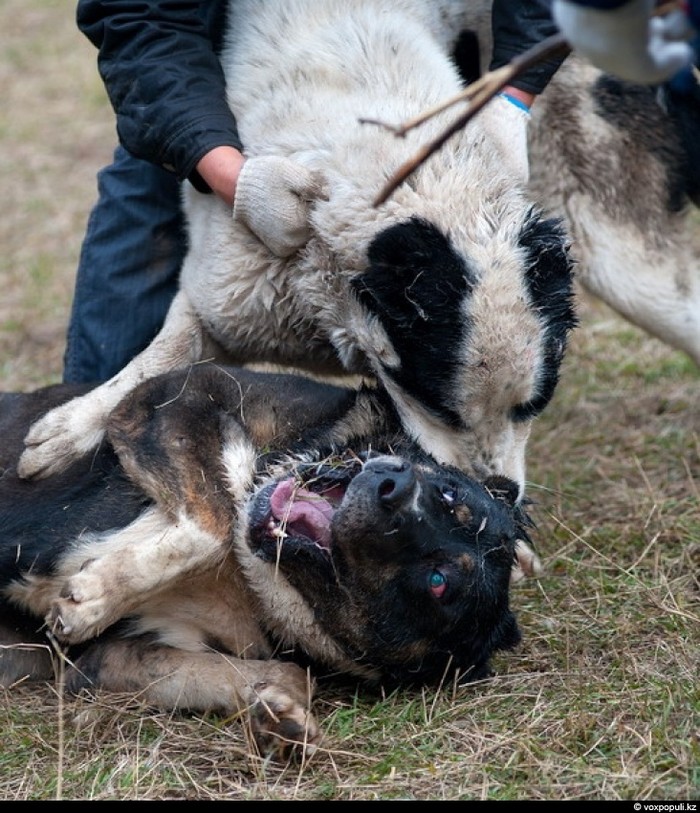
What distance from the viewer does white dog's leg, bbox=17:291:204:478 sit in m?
3.71

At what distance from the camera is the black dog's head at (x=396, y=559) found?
3303 millimetres

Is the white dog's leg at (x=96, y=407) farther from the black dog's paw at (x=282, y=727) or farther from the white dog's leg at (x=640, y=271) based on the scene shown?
the white dog's leg at (x=640, y=271)

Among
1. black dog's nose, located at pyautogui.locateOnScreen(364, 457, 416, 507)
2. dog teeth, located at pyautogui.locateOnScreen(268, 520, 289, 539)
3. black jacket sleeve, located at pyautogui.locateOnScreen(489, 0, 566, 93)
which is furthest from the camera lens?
black jacket sleeve, located at pyautogui.locateOnScreen(489, 0, 566, 93)

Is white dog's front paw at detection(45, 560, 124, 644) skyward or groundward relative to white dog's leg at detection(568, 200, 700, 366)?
groundward

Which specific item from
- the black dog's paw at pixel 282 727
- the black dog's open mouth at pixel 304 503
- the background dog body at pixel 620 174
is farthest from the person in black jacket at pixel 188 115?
the black dog's paw at pixel 282 727

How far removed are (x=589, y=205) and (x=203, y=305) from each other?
→ 1.51m

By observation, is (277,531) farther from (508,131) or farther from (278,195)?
(508,131)

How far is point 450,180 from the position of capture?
354cm

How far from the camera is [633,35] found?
196cm

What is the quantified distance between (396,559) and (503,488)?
19.8 inches

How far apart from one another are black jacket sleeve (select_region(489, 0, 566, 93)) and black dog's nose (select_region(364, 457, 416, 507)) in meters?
1.46

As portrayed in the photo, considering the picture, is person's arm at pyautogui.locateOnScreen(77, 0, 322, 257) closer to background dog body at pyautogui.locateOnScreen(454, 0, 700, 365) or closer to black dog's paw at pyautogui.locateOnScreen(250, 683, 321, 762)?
background dog body at pyautogui.locateOnScreen(454, 0, 700, 365)

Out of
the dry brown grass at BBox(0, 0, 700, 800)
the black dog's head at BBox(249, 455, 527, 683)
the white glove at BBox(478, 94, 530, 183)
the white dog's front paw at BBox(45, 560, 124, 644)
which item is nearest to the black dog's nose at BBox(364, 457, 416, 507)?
the black dog's head at BBox(249, 455, 527, 683)

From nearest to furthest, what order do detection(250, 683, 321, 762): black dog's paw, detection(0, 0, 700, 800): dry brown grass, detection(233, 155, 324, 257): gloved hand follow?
1. detection(0, 0, 700, 800): dry brown grass
2. detection(250, 683, 321, 762): black dog's paw
3. detection(233, 155, 324, 257): gloved hand
